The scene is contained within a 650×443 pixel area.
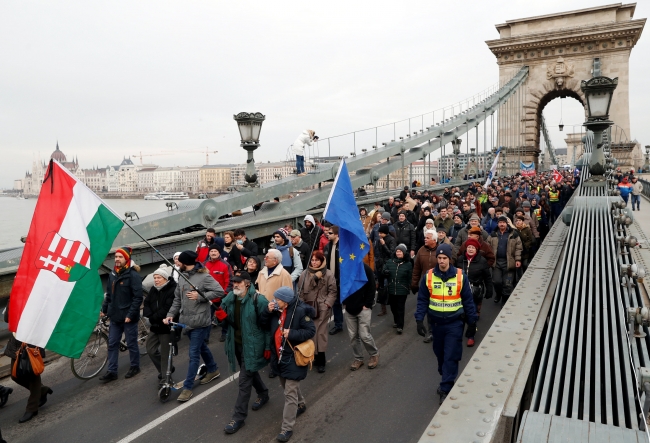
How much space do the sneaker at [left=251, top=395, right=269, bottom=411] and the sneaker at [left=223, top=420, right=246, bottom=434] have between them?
0.36m

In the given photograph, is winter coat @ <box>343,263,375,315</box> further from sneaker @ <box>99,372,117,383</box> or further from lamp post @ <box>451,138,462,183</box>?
lamp post @ <box>451,138,462,183</box>

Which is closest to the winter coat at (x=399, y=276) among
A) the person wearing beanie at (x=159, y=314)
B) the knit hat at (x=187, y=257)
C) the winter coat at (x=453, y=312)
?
the winter coat at (x=453, y=312)

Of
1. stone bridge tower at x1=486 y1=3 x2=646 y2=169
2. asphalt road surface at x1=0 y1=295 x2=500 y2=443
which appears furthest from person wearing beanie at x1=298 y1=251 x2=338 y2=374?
stone bridge tower at x1=486 y1=3 x2=646 y2=169

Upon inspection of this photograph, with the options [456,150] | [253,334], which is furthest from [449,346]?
[456,150]

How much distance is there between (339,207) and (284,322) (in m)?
1.50

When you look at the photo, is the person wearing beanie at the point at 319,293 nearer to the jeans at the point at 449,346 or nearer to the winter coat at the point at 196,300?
the winter coat at the point at 196,300

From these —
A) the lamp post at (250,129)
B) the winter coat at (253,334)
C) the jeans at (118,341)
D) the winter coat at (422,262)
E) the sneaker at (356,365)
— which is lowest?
the sneaker at (356,365)

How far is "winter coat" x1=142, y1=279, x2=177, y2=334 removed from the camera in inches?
215

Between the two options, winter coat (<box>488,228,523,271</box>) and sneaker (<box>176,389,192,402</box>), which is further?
winter coat (<box>488,228,523,271</box>)

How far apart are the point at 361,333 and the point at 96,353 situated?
3330mm

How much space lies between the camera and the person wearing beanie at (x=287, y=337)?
4.38 metres

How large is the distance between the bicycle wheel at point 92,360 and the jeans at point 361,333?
293cm

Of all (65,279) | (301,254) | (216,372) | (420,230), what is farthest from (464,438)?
(420,230)

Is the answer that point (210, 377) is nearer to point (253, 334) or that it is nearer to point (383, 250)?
point (253, 334)
